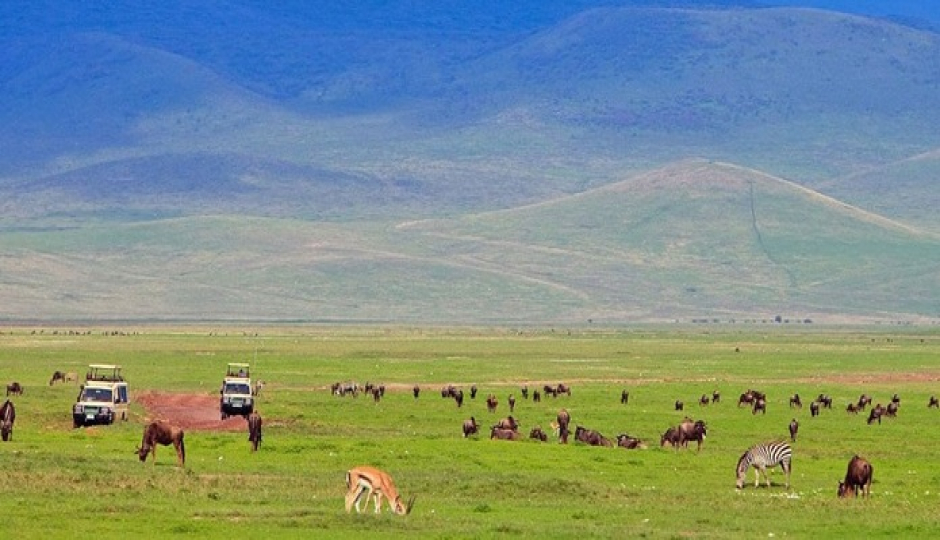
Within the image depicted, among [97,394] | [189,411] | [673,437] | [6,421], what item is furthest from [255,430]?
→ [189,411]

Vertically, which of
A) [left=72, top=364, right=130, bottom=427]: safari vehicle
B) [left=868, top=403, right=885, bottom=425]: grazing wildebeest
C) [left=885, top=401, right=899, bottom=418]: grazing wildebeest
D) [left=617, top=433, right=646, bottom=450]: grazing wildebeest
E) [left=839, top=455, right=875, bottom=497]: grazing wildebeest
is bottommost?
[left=839, top=455, right=875, bottom=497]: grazing wildebeest

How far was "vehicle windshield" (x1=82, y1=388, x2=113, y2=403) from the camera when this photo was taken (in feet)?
148

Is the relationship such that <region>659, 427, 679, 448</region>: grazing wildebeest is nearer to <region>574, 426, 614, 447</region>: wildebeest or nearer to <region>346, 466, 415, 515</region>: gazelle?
<region>574, 426, 614, 447</region>: wildebeest

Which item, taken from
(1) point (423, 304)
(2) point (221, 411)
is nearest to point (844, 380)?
(2) point (221, 411)

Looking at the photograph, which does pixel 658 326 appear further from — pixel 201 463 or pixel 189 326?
pixel 201 463

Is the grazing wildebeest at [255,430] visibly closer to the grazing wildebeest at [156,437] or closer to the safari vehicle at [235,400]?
the grazing wildebeest at [156,437]

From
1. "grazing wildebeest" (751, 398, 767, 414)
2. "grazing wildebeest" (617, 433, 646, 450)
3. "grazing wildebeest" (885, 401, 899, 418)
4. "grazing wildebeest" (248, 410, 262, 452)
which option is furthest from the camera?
"grazing wildebeest" (751, 398, 767, 414)

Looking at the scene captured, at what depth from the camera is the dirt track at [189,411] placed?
47062 mm

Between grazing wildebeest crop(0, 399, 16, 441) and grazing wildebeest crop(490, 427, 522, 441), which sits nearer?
grazing wildebeest crop(0, 399, 16, 441)

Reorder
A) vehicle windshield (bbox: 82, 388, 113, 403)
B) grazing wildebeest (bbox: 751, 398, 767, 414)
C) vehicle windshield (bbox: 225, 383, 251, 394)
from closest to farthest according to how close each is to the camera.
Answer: vehicle windshield (bbox: 82, 388, 113, 403) → vehicle windshield (bbox: 225, 383, 251, 394) → grazing wildebeest (bbox: 751, 398, 767, 414)

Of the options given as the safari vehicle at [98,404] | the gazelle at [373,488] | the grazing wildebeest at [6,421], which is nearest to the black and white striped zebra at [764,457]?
the gazelle at [373,488]

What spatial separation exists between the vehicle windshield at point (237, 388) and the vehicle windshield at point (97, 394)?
421 cm

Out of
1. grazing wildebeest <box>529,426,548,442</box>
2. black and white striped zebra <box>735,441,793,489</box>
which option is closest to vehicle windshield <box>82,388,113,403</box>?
grazing wildebeest <box>529,426,548,442</box>

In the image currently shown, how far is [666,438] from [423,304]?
136m
